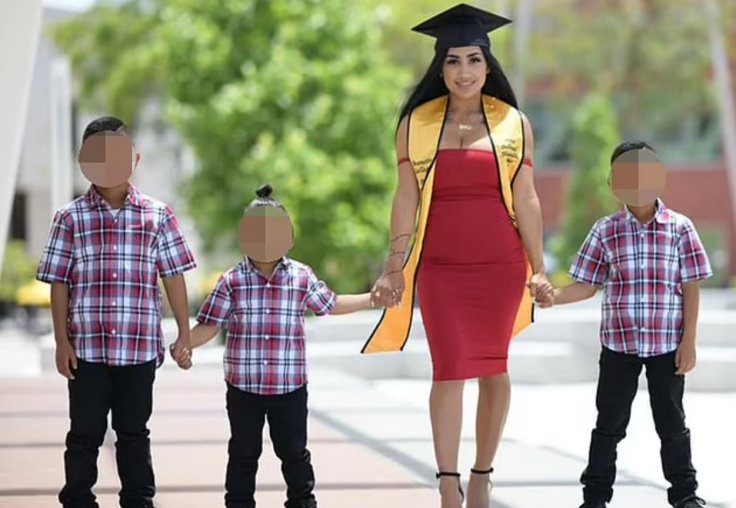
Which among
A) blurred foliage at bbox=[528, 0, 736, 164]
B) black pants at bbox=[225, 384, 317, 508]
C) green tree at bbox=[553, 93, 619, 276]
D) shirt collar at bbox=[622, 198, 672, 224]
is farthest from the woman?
blurred foliage at bbox=[528, 0, 736, 164]

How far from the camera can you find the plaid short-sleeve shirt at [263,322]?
16.3 feet

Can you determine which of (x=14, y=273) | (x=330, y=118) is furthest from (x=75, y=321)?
(x=14, y=273)

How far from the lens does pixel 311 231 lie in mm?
18297

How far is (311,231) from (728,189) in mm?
25232

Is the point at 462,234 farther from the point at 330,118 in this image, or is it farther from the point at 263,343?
the point at 330,118

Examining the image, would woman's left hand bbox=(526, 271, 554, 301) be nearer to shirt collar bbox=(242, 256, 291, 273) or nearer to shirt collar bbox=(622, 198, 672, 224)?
shirt collar bbox=(622, 198, 672, 224)

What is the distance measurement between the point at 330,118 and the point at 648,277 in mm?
14147

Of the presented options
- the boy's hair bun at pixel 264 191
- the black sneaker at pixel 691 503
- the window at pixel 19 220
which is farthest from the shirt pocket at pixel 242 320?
the window at pixel 19 220

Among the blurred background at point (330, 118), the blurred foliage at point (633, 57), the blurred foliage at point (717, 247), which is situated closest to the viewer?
the blurred background at point (330, 118)

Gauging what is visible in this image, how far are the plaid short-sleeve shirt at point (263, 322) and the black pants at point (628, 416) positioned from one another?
117 cm

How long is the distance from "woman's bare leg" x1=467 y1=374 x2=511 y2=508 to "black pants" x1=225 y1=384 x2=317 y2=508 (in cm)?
72

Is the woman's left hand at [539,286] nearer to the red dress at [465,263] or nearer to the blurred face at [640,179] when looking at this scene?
the red dress at [465,263]

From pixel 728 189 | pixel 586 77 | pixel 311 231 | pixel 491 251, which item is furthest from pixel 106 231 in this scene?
pixel 728 189

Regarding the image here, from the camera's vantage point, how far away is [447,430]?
17.5ft
